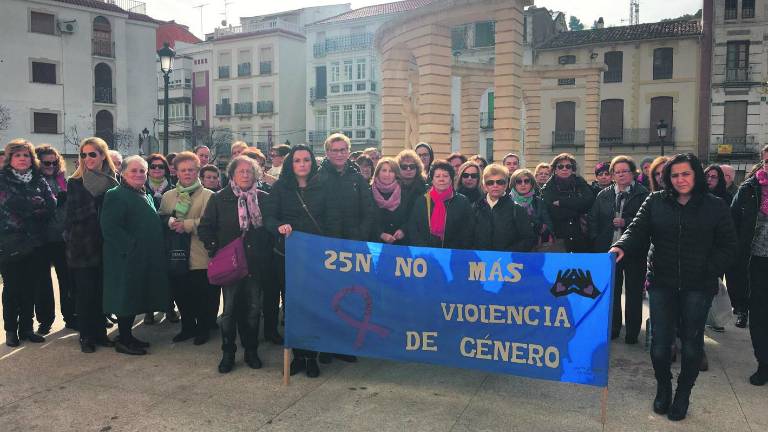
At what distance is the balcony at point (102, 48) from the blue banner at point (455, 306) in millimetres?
37911

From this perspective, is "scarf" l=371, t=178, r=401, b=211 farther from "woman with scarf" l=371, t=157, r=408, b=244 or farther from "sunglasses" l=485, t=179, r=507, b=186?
"sunglasses" l=485, t=179, r=507, b=186

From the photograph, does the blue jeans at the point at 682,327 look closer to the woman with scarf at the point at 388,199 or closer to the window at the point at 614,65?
the woman with scarf at the point at 388,199

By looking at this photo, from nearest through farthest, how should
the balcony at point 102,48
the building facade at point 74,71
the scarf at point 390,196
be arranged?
the scarf at point 390,196, the building facade at point 74,71, the balcony at point 102,48

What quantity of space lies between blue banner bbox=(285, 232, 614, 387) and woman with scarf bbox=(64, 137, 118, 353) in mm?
2181

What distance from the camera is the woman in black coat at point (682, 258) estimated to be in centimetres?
417

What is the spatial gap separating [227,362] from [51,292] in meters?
2.55

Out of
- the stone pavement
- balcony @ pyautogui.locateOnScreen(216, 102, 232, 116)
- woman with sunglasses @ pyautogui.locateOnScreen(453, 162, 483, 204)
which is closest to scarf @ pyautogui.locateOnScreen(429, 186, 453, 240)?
woman with sunglasses @ pyautogui.locateOnScreen(453, 162, 483, 204)

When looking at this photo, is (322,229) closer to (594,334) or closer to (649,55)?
(594,334)

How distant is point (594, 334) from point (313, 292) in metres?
2.19

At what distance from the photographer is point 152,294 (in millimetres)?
5801

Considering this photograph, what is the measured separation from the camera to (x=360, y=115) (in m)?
43.3

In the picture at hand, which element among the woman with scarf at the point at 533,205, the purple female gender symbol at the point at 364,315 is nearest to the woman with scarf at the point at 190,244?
the purple female gender symbol at the point at 364,315

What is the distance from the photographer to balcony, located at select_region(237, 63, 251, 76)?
47.3m

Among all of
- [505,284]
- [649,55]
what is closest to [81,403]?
[505,284]
